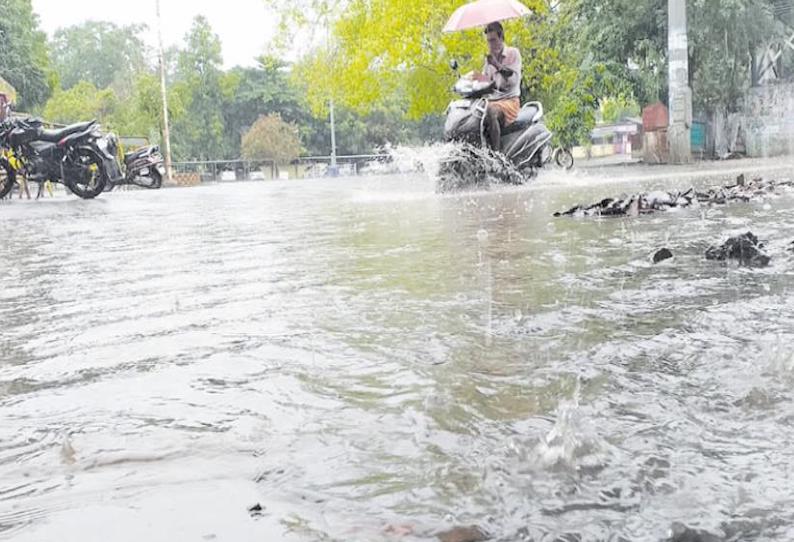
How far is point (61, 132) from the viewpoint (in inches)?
549

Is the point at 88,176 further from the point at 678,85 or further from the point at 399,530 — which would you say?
the point at 399,530

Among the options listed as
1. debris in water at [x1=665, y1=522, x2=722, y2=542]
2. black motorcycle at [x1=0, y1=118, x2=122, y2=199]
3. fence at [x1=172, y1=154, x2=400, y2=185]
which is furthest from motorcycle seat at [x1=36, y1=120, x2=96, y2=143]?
fence at [x1=172, y1=154, x2=400, y2=185]

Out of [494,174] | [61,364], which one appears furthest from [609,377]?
[494,174]

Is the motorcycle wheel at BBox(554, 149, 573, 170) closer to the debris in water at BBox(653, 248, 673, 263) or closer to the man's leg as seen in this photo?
the man's leg

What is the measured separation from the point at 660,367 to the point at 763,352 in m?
0.26

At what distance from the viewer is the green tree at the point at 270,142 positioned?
5403cm

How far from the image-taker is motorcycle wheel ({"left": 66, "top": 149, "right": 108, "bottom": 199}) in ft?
45.8

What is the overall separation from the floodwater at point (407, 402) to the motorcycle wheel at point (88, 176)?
10889mm

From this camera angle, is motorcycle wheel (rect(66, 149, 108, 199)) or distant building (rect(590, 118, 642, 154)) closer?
motorcycle wheel (rect(66, 149, 108, 199))

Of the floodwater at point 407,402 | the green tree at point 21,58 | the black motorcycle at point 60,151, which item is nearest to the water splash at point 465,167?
the black motorcycle at point 60,151

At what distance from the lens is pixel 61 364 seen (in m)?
2.20

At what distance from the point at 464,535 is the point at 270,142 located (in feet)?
178

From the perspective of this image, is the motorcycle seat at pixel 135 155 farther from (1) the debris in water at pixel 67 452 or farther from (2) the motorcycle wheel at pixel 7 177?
(1) the debris in water at pixel 67 452

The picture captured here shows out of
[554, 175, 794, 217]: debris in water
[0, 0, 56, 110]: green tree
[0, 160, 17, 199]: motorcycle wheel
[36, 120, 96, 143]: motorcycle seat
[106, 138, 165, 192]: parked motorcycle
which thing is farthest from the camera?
[0, 0, 56, 110]: green tree
